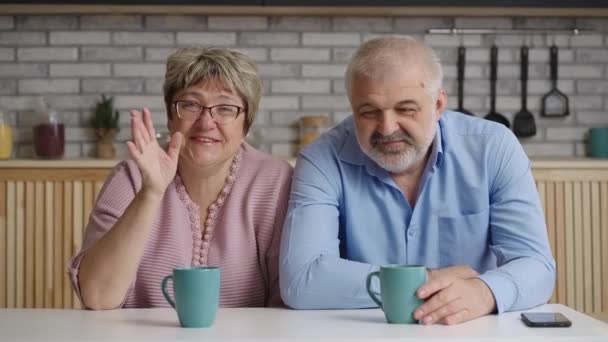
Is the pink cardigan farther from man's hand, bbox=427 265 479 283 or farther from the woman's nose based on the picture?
man's hand, bbox=427 265 479 283

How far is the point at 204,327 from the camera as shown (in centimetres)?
148

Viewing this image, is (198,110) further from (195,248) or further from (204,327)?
(204,327)

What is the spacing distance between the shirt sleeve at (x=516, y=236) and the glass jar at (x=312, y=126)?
76.7 inches

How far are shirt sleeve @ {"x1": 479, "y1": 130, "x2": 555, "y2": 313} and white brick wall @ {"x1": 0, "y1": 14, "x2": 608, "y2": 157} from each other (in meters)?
2.09

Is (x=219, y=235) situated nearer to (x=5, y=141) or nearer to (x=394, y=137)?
(x=394, y=137)

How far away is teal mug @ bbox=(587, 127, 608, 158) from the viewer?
160 inches

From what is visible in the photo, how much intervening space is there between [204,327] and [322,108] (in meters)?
2.70

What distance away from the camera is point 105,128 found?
155 inches

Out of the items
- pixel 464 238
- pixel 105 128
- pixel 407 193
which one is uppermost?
pixel 105 128

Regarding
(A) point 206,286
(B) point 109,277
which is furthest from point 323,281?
(B) point 109,277

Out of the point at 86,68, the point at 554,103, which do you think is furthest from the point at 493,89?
the point at 86,68

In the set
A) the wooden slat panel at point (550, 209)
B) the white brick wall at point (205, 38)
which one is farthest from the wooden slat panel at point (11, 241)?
the wooden slat panel at point (550, 209)

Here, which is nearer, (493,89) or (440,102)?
(440,102)

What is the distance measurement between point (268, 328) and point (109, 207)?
0.68 meters
